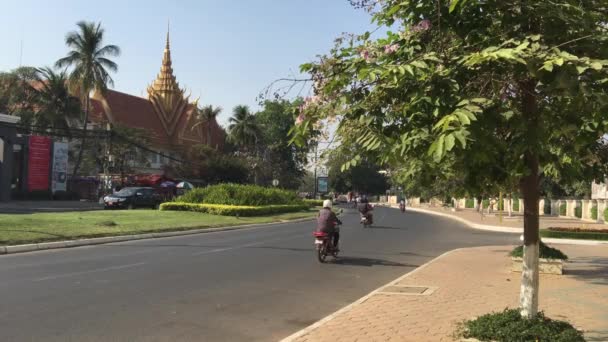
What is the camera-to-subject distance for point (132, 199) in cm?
3828

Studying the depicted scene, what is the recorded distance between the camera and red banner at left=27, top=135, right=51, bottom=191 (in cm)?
4553

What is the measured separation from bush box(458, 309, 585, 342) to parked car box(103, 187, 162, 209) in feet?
111

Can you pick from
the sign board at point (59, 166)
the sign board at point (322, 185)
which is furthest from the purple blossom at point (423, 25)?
the sign board at point (322, 185)

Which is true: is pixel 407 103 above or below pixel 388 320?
above

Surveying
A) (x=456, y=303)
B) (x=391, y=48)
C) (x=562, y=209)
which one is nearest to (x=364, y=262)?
(x=456, y=303)

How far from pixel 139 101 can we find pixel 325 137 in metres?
77.6

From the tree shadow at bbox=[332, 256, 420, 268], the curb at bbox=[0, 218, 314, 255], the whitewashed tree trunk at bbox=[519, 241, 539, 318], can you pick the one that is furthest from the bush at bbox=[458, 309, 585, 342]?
the curb at bbox=[0, 218, 314, 255]

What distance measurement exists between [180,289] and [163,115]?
75.9 m

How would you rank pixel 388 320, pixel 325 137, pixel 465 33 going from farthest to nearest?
pixel 388 320 → pixel 325 137 → pixel 465 33

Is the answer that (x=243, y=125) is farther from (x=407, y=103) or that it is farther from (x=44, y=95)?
(x=407, y=103)

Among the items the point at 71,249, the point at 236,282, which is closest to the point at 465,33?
the point at 236,282

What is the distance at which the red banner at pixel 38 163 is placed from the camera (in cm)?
4553

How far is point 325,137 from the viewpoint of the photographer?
19.2ft

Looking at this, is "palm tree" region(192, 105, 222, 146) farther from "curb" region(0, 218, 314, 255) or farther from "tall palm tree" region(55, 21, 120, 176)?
"curb" region(0, 218, 314, 255)
